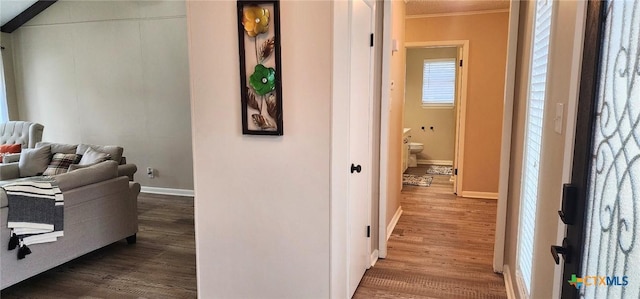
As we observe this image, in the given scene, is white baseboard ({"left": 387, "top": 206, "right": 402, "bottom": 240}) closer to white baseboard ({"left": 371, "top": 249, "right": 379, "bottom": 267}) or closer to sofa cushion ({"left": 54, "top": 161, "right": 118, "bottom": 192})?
white baseboard ({"left": 371, "top": 249, "right": 379, "bottom": 267})

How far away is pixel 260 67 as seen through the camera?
213cm

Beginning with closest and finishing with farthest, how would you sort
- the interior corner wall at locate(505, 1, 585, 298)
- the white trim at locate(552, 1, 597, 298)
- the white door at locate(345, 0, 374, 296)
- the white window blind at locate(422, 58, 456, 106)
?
1. the white trim at locate(552, 1, 597, 298)
2. the interior corner wall at locate(505, 1, 585, 298)
3. the white door at locate(345, 0, 374, 296)
4. the white window blind at locate(422, 58, 456, 106)

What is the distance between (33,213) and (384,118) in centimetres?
266

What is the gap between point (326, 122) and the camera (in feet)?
6.98

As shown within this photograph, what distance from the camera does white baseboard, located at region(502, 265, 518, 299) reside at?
8.40 feet

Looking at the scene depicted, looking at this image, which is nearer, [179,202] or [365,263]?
[365,263]

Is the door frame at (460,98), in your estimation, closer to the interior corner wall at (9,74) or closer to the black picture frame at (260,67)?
the black picture frame at (260,67)

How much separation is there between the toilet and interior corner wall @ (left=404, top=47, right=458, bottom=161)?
265 millimetres

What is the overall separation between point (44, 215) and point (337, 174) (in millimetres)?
2144

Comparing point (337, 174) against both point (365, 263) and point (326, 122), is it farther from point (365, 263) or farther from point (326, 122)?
point (365, 263)

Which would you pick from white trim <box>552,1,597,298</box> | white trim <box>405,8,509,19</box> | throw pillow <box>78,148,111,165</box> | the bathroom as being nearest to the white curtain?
throw pillow <box>78,148,111,165</box>

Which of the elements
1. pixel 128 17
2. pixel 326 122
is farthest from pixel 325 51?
pixel 128 17

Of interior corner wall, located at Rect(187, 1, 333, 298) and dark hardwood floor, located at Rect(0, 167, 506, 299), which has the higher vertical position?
interior corner wall, located at Rect(187, 1, 333, 298)

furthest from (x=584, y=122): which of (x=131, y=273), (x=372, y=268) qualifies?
(x=131, y=273)
